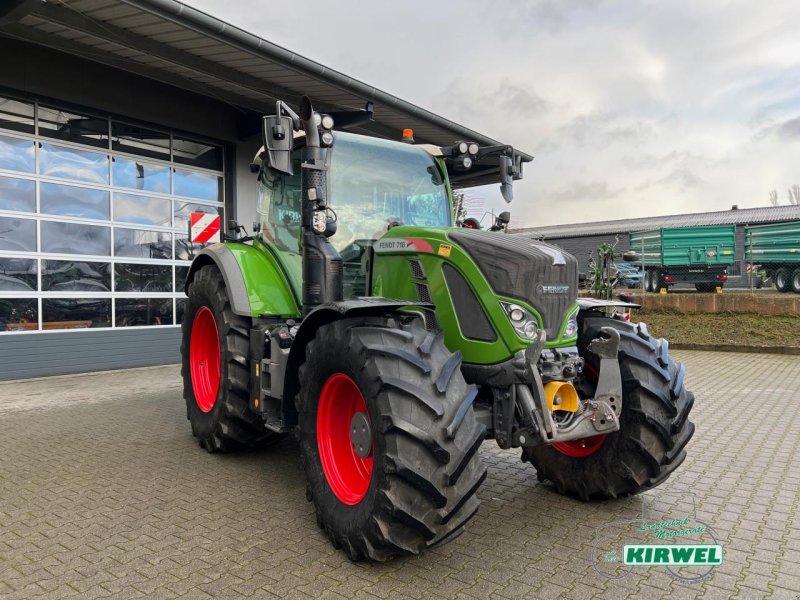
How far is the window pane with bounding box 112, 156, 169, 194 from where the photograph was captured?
1022cm

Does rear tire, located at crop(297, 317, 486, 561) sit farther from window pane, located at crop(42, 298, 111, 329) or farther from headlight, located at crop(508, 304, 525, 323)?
window pane, located at crop(42, 298, 111, 329)

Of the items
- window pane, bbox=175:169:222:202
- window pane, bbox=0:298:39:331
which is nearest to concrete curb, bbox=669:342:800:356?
window pane, bbox=175:169:222:202

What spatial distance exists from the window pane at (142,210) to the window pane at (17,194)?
1283mm

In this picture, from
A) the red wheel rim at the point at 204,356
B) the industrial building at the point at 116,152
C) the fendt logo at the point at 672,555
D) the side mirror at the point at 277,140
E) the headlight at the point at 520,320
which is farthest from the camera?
the industrial building at the point at 116,152

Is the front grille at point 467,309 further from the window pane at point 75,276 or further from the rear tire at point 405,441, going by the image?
the window pane at point 75,276

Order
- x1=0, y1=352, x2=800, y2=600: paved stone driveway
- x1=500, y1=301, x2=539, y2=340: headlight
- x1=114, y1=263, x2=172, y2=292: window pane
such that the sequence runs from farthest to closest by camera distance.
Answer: x1=114, y1=263, x2=172, y2=292: window pane, x1=500, y1=301, x2=539, y2=340: headlight, x1=0, y1=352, x2=800, y2=600: paved stone driveway

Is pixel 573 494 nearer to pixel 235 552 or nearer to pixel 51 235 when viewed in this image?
pixel 235 552

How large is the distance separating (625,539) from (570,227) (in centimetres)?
4238

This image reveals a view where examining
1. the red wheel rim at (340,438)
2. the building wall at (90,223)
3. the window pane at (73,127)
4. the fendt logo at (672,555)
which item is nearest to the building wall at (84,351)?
the building wall at (90,223)

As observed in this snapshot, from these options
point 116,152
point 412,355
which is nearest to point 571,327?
point 412,355

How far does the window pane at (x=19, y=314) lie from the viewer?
8.80m

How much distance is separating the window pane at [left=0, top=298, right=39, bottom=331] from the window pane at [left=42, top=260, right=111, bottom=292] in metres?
0.34

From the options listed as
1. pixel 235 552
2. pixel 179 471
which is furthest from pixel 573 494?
pixel 179 471

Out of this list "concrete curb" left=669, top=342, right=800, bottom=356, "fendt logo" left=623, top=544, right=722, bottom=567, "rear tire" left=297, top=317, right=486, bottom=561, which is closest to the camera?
"rear tire" left=297, top=317, right=486, bottom=561
